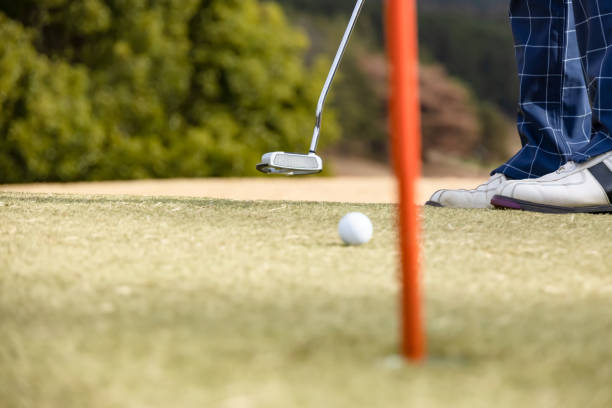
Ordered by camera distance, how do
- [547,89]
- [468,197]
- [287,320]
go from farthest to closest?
[547,89] < [468,197] < [287,320]

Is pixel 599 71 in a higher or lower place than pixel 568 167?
higher

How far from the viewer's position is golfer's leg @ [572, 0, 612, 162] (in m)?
2.03

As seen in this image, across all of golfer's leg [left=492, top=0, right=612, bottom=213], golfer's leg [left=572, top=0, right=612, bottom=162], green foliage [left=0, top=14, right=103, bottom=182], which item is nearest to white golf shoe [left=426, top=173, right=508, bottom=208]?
golfer's leg [left=492, top=0, right=612, bottom=213]

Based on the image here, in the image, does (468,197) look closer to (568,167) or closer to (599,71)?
(568,167)

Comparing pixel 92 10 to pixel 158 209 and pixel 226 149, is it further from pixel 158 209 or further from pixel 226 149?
pixel 158 209

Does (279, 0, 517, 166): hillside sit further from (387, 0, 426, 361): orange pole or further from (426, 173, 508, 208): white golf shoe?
(387, 0, 426, 361): orange pole

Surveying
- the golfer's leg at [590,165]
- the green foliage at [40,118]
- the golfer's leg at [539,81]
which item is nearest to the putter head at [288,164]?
the golfer's leg at [590,165]

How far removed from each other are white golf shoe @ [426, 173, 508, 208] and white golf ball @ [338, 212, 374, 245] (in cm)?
90

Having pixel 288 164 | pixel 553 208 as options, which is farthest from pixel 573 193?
pixel 288 164

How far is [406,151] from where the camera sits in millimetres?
673

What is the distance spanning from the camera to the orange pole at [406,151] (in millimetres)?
661

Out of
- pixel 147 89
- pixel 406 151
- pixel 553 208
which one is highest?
pixel 147 89

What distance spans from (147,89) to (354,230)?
7061 millimetres

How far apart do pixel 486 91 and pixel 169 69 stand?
9.17 m
